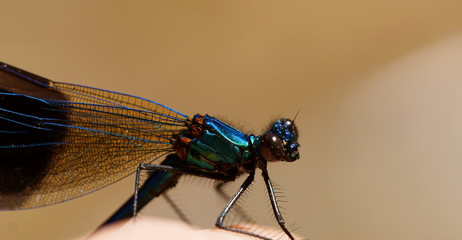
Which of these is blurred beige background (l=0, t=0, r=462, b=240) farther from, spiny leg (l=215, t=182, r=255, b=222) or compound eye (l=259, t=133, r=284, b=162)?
compound eye (l=259, t=133, r=284, b=162)

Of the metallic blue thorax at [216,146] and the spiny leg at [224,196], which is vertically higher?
the metallic blue thorax at [216,146]

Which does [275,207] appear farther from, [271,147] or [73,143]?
[73,143]

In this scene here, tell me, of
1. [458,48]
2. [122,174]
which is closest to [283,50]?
[458,48]

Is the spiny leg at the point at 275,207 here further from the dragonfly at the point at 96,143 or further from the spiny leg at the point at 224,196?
the spiny leg at the point at 224,196

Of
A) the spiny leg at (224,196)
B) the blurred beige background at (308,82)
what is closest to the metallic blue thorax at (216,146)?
the spiny leg at (224,196)

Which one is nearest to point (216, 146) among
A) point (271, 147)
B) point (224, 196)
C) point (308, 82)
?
point (271, 147)

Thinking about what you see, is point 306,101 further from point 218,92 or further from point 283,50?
point 218,92

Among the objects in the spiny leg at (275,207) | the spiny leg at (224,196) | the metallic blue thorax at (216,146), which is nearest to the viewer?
the spiny leg at (275,207)
